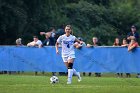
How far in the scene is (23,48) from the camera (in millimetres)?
29062

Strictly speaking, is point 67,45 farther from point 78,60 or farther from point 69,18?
point 69,18

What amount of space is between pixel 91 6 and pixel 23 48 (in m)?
29.5

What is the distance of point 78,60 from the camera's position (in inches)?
1102

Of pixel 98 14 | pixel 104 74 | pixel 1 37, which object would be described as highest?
pixel 98 14

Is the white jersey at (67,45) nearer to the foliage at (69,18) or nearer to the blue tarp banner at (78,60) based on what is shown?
the blue tarp banner at (78,60)

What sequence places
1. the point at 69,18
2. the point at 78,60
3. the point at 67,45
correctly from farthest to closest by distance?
1. the point at 69,18
2. the point at 78,60
3. the point at 67,45

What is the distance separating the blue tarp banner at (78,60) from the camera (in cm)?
2734

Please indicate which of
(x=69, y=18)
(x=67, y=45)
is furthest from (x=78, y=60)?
(x=69, y=18)

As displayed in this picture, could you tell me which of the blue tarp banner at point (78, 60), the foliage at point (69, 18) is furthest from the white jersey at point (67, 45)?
the foliage at point (69, 18)

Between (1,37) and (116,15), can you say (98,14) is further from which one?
(1,37)

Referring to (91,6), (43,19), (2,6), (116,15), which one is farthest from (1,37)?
(116,15)

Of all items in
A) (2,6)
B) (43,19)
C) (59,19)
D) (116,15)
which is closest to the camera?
(2,6)

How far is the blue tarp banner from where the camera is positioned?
27344 mm

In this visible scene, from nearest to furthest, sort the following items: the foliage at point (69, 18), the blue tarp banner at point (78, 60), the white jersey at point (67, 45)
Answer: the white jersey at point (67, 45) → the blue tarp banner at point (78, 60) → the foliage at point (69, 18)
